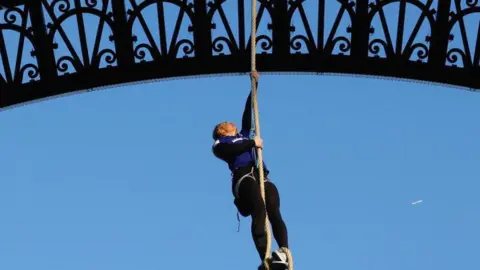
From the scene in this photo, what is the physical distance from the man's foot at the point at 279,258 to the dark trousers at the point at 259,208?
287mm

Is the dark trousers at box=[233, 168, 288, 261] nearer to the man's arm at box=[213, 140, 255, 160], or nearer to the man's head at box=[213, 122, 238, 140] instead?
the man's arm at box=[213, 140, 255, 160]

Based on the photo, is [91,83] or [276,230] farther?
[91,83]

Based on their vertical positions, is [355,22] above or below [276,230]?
above

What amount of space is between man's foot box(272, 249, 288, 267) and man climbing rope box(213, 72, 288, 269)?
0.74 ft

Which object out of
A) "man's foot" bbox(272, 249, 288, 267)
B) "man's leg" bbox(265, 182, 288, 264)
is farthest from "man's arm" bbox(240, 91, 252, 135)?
"man's foot" bbox(272, 249, 288, 267)

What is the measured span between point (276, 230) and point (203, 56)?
17.6ft

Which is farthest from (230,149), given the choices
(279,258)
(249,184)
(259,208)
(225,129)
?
(279,258)

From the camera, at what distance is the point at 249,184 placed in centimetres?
1434

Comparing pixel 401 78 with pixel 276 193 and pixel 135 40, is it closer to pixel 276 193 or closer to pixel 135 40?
pixel 135 40

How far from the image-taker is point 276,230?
47.0ft

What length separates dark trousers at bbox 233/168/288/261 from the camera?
46.5ft

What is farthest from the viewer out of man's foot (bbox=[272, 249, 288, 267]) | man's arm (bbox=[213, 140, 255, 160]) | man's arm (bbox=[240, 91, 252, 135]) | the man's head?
man's arm (bbox=[240, 91, 252, 135])

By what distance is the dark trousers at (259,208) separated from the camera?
46.5ft

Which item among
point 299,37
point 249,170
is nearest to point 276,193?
point 249,170
